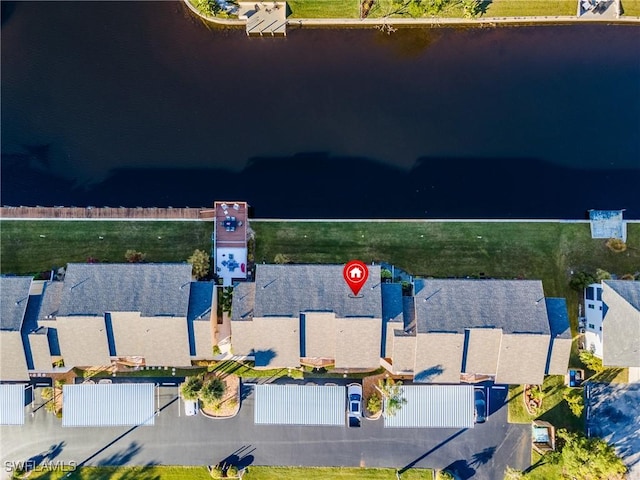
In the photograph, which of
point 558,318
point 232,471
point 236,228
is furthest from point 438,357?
point 236,228

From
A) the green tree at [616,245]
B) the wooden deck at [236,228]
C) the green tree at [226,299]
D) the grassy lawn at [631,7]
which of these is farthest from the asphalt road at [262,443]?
the grassy lawn at [631,7]

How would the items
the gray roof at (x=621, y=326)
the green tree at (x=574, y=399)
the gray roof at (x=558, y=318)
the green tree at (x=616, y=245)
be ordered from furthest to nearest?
the green tree at (x=616, y=245)
the green tree at (x=574, y=399)
the gray roof at (x=558, y=318)
the gray roof at (x=621, y=326)

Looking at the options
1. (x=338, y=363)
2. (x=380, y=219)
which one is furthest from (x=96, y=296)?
(x=380, y=219)

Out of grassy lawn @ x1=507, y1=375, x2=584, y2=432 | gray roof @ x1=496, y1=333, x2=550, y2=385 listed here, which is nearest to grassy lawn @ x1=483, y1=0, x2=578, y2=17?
gray roof @ x1=496, y1=333, x2=550, y2=385

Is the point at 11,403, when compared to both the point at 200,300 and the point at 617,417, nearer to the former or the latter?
the point at 200,300

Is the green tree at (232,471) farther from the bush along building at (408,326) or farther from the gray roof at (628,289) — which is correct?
the gray roof at (628,289)
